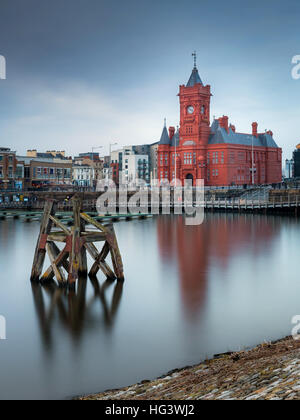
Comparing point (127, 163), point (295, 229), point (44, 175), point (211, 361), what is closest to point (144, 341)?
point (211, 361)

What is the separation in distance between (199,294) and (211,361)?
766 cm

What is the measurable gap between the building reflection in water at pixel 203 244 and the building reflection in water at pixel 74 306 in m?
2.85

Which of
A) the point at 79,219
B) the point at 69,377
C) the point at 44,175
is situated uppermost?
the point at 44,175

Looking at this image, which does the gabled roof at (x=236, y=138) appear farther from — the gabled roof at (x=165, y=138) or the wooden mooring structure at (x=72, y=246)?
the wooden mooring structure at (x=72, y=246)

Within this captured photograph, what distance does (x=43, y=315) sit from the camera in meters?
16.0

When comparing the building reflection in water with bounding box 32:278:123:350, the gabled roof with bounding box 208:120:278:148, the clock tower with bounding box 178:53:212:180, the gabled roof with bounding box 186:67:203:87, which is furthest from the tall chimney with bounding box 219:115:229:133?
the building reflection in water with bounding box 32:278:123:350

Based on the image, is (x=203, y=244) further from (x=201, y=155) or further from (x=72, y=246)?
(x=201, y=155)

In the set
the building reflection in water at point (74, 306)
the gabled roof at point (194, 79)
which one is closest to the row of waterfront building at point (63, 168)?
the gabled roof at point (194, 79)

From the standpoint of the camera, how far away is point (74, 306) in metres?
16.8

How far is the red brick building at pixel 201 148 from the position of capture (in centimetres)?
Result: 8488

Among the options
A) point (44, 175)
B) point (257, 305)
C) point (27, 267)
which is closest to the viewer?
point (257, 305)

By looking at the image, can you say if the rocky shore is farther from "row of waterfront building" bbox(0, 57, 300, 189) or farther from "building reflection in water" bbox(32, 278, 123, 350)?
"row of waterfront building" bbox(0, 57, 300, 189)

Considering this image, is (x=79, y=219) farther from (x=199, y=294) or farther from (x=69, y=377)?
(x=69, y=377)

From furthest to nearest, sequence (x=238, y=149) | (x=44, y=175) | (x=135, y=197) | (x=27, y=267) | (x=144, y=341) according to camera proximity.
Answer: (x=44, y=175)
(x=238, y=149)
(x=135, y=197)
(x=27, y=267)
(x=144, y=341)
